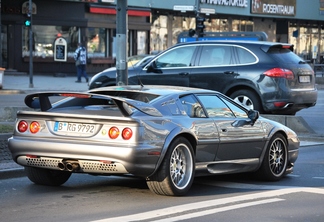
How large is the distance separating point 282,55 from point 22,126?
8.64 metres

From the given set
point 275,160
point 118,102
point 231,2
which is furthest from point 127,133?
point 231,2

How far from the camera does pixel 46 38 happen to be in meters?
39.6

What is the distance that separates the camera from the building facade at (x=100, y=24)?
3834 centimetres

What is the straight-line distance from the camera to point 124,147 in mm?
8164

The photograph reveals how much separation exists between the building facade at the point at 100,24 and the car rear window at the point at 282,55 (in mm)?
16082

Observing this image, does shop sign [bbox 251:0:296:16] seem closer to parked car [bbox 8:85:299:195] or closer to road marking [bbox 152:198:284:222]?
parked car [bbox 8:85:299:195]

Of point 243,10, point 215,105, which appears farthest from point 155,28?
point 215,105

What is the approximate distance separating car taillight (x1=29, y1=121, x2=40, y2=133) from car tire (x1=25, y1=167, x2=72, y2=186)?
655 mm

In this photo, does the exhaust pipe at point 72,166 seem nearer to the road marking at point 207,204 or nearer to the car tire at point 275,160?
the road marking at point 207,204

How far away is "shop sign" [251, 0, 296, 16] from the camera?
170ft

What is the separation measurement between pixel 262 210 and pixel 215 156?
1492mm

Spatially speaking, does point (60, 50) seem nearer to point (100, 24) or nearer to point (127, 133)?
point (100, 24)

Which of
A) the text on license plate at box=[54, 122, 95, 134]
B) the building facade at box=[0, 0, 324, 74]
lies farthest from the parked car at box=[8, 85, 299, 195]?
the building facade at box=[0, 0, 324, 74]

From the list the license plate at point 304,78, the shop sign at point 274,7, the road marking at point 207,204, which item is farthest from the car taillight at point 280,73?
the shop sign at point 274,7
